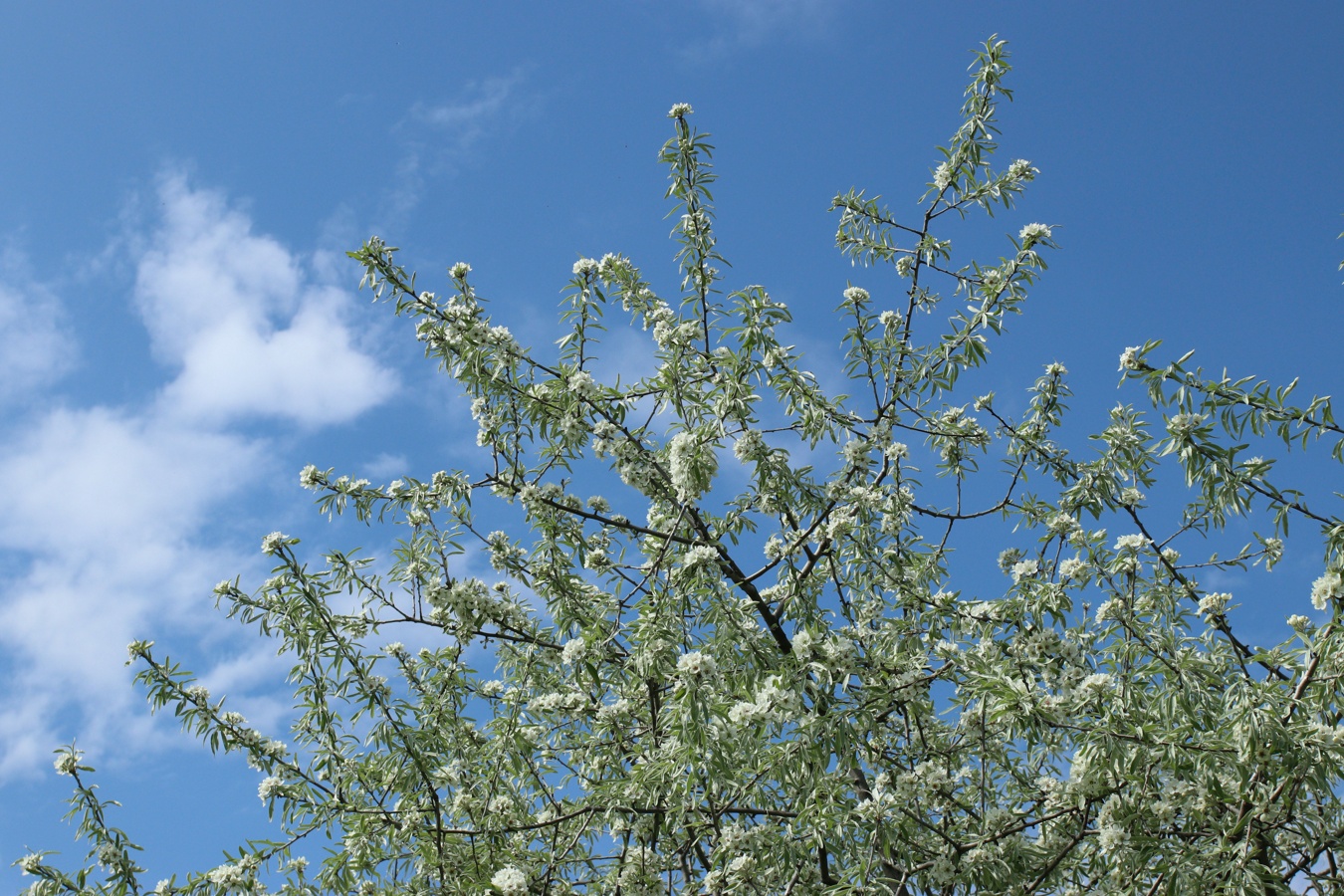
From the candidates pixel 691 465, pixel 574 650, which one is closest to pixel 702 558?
pixel 691 465

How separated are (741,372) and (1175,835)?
2.71 m

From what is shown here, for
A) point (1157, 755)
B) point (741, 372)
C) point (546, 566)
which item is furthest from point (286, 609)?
point (1157, 755)

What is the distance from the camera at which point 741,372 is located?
501cm

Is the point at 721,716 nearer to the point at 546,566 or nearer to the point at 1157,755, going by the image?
the point at 546,566

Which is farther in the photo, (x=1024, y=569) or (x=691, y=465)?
(x=1024, y=569)

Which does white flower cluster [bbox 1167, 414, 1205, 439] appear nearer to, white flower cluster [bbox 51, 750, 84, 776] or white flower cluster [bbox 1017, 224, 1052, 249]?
white flower cluster [bbox 1017, 224, 1052, 249]

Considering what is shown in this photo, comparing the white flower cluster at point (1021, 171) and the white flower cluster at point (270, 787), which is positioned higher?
the white flower cluster at point (1021, 171)

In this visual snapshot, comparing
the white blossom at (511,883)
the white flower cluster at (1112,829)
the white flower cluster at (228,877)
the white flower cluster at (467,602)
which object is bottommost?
the white flower cluster at (1112,829)

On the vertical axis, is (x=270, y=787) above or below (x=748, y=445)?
below

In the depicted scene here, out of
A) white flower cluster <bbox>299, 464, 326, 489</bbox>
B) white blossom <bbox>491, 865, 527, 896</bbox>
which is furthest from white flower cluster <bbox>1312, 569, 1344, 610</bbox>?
white flower cluster <bbox>299, 464, 326, 489</bbox>

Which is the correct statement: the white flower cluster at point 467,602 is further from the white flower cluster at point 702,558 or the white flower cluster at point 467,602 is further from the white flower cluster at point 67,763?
the white flower cluster at point 67,763

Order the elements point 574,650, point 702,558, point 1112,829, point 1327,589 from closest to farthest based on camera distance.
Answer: point 1327,589 < point 1112,829 < point 702,558 < point 574,650

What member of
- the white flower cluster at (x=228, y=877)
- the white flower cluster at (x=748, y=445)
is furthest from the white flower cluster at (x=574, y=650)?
the white flower cluster at (x=228, y=877)

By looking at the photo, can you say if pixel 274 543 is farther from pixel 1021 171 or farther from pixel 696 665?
pixel 1021 171
